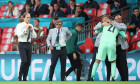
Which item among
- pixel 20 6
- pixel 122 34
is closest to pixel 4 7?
pixel 20 6

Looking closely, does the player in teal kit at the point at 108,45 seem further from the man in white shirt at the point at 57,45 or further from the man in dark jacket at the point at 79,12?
the man in dark jacket at the point at 79,12

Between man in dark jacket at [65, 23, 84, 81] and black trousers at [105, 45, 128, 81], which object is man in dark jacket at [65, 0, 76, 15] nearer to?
man in dark jacket at [65, 23, 84, 81]

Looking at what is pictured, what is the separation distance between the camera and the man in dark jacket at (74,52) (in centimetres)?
1454

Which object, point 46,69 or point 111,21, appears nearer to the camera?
point 111,21

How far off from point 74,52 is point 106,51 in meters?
1.96

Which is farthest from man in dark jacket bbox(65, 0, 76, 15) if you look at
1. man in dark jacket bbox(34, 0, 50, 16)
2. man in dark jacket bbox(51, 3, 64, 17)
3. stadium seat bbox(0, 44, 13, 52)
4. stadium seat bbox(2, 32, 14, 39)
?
stadium seat bbox(0, 44, 13, 52)

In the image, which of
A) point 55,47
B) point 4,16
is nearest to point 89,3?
point 4,16

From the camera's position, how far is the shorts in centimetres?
1270

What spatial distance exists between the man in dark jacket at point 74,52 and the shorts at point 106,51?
Answer: 1.81 meters

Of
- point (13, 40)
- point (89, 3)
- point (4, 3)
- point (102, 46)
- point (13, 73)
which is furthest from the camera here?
point (4, 3)

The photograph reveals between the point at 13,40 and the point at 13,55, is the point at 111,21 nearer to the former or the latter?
the point at 13,55

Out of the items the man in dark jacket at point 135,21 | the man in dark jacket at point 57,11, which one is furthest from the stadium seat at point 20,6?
the man in dark jacket at point 135,21

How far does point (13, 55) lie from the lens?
51.2 ft

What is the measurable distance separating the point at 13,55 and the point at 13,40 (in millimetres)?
2055
